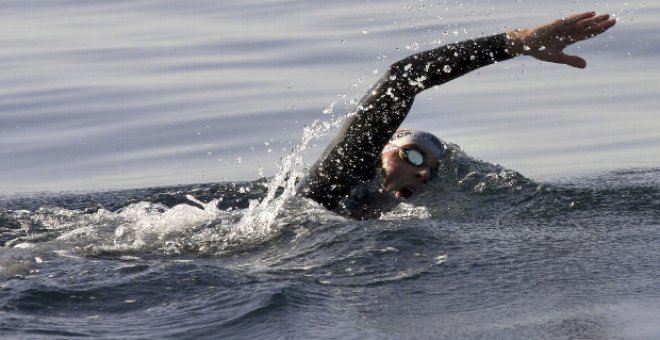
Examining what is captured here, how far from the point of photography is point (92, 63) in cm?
1326

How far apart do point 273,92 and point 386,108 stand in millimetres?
4621

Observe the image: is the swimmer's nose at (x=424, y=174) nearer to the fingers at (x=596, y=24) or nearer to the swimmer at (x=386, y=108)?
the swimmer at (x=386, y=108)

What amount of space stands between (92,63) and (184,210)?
6.22 metres

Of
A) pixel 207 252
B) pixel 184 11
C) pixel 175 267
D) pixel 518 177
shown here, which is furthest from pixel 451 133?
pixel 184 11

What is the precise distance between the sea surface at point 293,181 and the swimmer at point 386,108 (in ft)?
0.61

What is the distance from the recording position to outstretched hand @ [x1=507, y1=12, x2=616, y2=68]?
6.48 meters

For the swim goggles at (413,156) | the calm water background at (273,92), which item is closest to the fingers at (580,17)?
the swim goggles at (413,156)

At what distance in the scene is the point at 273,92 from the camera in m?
11.6

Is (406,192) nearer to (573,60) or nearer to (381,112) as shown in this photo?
(381,112)

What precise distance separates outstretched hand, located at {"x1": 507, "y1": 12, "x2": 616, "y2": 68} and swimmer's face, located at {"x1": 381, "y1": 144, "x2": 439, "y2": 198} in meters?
1.14

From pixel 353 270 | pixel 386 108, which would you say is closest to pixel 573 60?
pixel 386 108

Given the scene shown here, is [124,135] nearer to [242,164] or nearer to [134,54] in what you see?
[242,164]

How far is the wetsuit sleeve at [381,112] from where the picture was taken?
6988 millimetres

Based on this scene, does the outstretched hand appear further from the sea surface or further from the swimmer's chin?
the swimmer's chin
